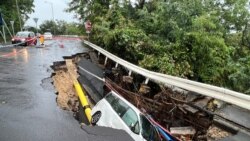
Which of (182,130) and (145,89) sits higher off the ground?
(145,89)

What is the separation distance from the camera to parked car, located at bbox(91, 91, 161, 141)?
7297 millimetres

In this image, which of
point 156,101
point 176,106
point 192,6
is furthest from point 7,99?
point 192,6

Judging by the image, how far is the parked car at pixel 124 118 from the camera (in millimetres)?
7297

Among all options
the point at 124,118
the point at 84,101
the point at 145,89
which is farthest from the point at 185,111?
the point at 84,101

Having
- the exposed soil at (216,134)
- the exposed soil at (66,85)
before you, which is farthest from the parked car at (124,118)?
the exposed soil at (66,85)

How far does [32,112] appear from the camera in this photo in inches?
→ 328

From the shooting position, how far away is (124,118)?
25.8ft

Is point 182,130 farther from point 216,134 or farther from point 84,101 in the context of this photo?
point 84,101

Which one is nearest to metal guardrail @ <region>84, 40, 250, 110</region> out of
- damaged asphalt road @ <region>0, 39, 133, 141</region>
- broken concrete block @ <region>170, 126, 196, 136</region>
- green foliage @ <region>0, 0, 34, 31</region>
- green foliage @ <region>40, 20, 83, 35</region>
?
broken concrete block @ <region>170, 126, 196, 136</region>

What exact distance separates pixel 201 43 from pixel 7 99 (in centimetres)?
902

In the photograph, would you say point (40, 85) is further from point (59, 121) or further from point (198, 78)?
point (198, 78)

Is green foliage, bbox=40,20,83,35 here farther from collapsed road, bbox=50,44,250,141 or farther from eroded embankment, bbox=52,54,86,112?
collapsed road, bbox=50,44,250,141

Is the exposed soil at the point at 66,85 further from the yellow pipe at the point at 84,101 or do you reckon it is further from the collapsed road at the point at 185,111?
the yellow pipe at the point at 84,101

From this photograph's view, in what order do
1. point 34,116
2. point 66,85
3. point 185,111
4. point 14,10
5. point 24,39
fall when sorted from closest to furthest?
point 34,116, point 185,111, point 66,85, point 24,39, point 14,10
